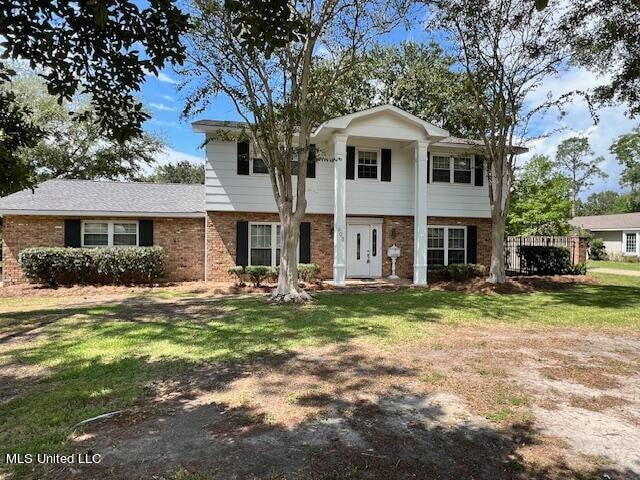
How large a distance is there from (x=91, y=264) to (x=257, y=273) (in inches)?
212

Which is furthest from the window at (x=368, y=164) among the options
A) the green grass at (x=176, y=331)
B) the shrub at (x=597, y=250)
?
the shrub at (x=597, y=250)

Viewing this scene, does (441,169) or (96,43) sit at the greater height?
(441,169)

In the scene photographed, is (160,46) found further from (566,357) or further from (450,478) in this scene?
(566,357)

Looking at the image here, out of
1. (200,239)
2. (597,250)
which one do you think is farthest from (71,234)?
(597,250)

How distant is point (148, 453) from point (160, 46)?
11.3 feet

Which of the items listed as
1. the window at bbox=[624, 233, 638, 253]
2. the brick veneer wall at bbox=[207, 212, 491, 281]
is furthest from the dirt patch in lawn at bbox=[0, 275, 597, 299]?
the window at bbox=[624, 233, 638, 253]

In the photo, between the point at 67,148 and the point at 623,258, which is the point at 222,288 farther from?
the point at 623,258

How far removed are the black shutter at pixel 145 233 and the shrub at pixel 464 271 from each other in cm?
1108

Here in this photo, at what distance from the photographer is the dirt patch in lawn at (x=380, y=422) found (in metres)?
3.01

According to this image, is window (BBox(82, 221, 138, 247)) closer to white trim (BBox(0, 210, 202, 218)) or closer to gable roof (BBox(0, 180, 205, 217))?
white trim (BBox(0, 210, 202, 218))

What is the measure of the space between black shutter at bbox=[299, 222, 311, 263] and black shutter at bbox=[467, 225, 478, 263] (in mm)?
6705

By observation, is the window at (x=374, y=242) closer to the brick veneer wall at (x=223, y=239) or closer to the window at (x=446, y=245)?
the window at (x=446, y=245)

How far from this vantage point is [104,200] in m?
14.6

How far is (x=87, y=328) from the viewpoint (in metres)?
7.50
